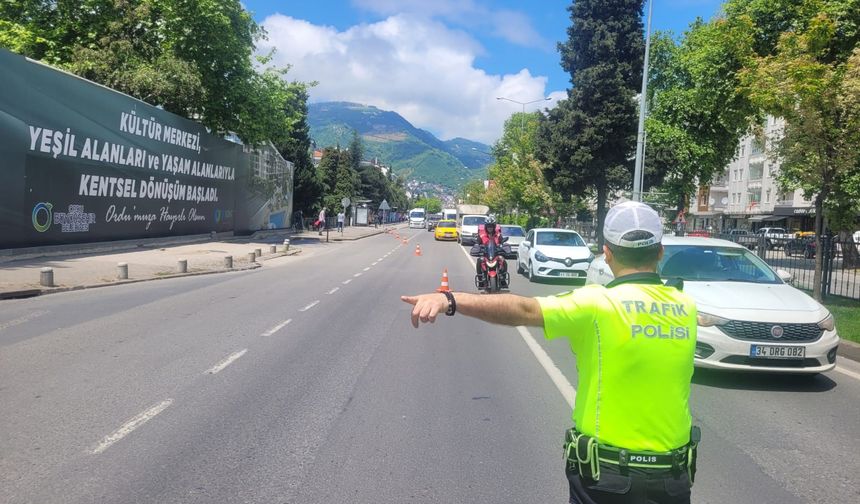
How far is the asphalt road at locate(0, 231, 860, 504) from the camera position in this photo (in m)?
4.30

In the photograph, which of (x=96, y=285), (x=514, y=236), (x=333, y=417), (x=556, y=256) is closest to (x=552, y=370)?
(x=333, y=417)

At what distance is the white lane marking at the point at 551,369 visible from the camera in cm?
676

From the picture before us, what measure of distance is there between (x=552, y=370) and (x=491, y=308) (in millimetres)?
5799

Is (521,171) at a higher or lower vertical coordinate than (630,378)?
higher

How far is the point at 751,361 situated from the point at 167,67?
29626 mm

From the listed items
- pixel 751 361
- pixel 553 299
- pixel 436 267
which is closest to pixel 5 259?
pixel 436 267

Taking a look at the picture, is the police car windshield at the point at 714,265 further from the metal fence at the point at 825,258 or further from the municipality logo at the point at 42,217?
the municipality logo at the point at 42,217

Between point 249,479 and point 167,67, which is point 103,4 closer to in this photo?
point 167,67

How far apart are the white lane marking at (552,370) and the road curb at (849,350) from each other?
429 cm

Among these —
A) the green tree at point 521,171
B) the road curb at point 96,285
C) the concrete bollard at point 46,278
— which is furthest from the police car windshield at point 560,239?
the green tree at point 521,171

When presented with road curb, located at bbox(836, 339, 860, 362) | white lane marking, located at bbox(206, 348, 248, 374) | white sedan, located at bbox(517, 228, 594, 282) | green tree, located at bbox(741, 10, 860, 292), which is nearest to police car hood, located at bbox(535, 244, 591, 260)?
white sedan, located at bbox(517, 228, 594, 282)

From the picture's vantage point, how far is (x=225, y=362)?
25.8 feet

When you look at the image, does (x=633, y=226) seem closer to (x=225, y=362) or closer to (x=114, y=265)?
(x=225, y=362)

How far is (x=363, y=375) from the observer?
24.2 feet
